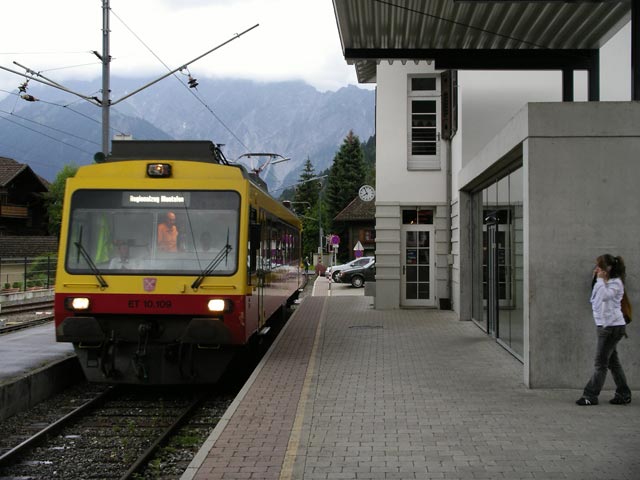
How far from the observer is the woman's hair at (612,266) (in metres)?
7.84

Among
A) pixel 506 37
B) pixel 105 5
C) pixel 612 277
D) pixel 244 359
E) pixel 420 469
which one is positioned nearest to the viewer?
pixel 420 469

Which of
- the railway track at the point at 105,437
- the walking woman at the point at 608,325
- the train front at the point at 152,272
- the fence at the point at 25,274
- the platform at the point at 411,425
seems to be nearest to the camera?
the platform at the point at 411,425

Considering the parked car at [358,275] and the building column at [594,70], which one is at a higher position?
the building column at [594,70]

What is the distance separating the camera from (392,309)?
811 inches

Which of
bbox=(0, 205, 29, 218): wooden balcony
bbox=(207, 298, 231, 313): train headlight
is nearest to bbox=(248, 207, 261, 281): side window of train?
bbox=(207, 298, 231, 313): train headlight

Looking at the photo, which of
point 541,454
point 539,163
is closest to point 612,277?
point 539,163

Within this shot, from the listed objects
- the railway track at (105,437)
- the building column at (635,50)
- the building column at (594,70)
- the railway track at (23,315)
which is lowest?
the railway track at (105,437)

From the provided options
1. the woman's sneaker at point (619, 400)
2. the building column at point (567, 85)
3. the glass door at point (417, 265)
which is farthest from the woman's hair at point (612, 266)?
the glass door at point (417, 265)

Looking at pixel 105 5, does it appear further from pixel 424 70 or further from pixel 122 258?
pixel 122 258

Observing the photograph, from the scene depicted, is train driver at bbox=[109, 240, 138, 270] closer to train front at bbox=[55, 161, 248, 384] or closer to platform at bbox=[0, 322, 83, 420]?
train front at bbox=[55, 161, 248, 384]

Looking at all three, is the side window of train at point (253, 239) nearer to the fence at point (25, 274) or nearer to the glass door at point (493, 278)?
the glass door at point (493, 278)

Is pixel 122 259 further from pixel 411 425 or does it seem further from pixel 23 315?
pixel 23 315

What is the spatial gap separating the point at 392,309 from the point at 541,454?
47.5 feet

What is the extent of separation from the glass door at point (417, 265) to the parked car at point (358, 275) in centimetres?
1549
